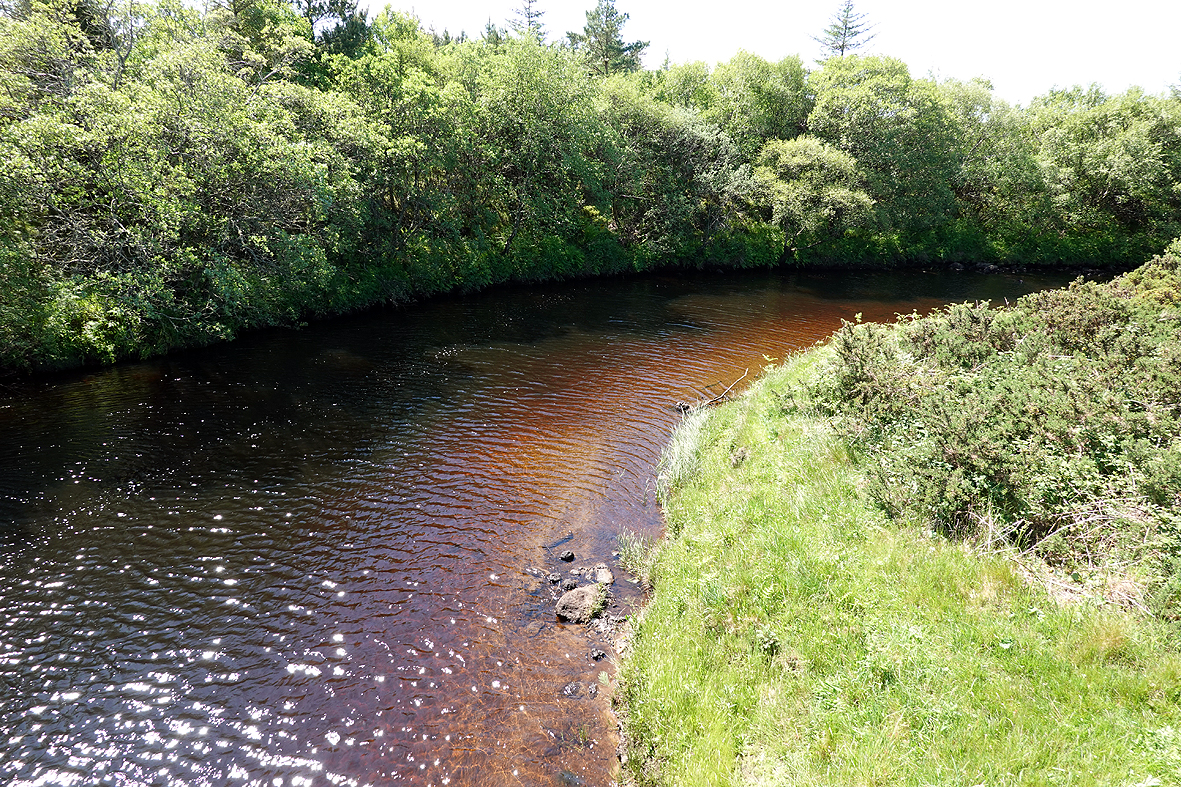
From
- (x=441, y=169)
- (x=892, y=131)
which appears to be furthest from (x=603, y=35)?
(x=441, y=169)

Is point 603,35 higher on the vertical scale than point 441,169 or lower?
higher

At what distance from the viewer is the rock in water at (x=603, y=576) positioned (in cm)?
1095

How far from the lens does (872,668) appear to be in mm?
6906

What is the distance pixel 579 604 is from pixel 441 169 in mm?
30250

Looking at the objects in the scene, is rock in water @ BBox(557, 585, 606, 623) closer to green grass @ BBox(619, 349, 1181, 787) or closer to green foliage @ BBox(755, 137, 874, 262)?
green grass @ BBox(619, 349, 1181, 787)

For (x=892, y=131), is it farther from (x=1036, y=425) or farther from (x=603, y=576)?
(x=603, y=576)

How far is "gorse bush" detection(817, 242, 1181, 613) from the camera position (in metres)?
8.32

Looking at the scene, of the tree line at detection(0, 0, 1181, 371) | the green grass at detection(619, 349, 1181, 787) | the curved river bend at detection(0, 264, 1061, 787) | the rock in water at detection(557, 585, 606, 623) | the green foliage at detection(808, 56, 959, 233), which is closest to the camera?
the green grass at detection(619, 349, 1181, 787)

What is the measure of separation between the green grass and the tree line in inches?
847

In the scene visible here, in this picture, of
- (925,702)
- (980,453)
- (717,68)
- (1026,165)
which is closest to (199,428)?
(925,702)

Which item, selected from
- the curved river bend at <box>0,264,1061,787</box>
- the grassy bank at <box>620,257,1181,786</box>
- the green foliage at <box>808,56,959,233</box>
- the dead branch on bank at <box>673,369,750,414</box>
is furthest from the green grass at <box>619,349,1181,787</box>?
the green foliage at <box>808,56,959,233</box>

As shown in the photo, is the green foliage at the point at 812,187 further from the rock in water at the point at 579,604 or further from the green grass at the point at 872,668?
the rock in water at the point at 579,604

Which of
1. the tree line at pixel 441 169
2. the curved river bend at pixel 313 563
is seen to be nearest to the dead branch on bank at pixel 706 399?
the curved river bend at pixel 313 563

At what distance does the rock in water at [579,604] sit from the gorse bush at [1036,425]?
5.78 metres
